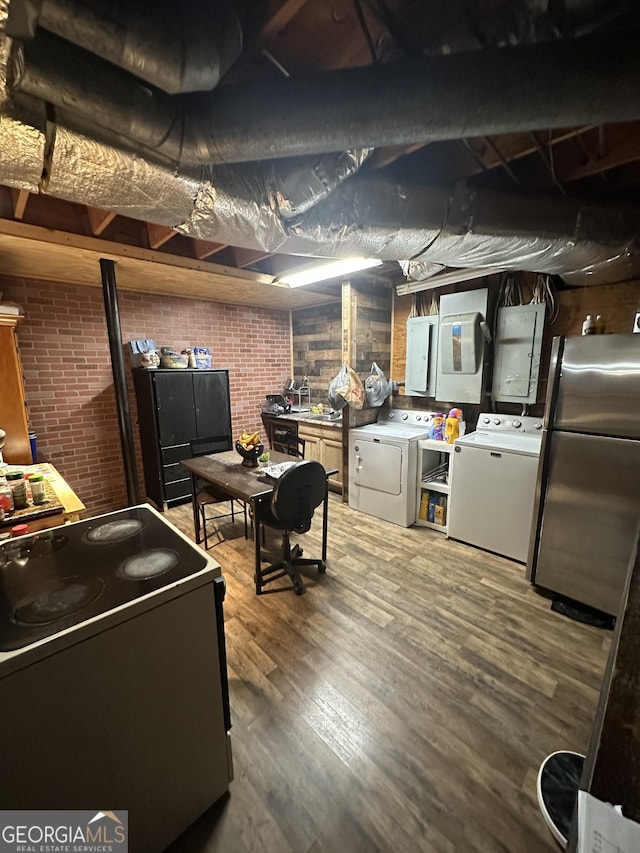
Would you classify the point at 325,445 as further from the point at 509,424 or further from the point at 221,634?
the point at 221,634

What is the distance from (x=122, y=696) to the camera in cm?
92

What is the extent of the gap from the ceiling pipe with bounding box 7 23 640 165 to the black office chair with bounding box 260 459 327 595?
1.57 metres

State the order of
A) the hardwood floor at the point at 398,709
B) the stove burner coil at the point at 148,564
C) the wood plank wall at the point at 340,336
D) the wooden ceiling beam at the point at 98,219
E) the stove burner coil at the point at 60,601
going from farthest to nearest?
1. the wood plank wall at the point at 340,336
2. the wooden ceiling beam at the point at 98,219
3. the hardwood floor at the point at 398,709
4. the stove burner coil at the point at 148,564
5. the stove burner coil at the point at 60,601

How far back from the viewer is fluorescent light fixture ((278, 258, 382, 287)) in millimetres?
2602

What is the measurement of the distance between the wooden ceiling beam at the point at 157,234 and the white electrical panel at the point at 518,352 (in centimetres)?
266

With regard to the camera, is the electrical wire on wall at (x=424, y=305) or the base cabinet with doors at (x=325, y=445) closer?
the electrical wire on wall at (x=424, y=305)

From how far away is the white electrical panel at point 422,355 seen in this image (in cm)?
325

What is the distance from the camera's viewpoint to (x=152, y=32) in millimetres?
679

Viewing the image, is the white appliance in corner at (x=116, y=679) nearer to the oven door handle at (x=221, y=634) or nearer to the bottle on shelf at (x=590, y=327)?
the oven door handle at (x=221, y=634)

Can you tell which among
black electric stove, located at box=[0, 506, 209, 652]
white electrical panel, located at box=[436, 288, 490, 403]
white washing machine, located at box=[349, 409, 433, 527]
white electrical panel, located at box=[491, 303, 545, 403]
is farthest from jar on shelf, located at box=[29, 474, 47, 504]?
white electrical panel, located at box=[491, 303, 545, 403]

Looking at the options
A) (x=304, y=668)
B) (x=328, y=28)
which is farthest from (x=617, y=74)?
(x=304, y=668)

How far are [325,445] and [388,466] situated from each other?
943mm

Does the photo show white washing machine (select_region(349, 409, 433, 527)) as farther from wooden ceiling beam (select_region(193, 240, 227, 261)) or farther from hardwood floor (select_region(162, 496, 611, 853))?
wooden ceiling beam (select_region(193, 240, 227, 261))

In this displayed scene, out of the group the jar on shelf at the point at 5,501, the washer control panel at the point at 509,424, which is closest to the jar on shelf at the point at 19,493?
the jar on shelf at the point at 5,501
